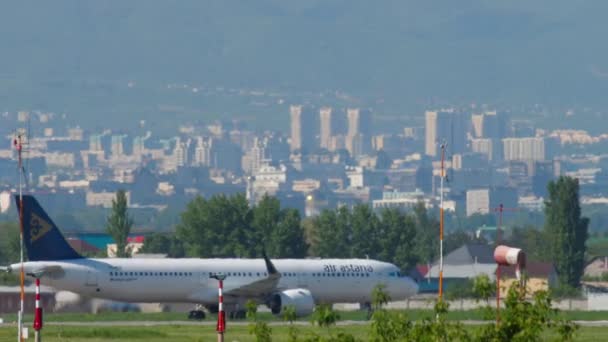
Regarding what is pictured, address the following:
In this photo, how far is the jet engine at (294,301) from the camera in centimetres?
6838

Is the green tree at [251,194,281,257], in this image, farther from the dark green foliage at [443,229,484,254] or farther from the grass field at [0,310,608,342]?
the dark green foliage at [443,229,484,254]

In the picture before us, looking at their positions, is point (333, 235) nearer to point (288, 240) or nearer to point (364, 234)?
point (364, 234)

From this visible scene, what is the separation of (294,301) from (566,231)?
4249 centimetres

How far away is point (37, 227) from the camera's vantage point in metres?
66.0

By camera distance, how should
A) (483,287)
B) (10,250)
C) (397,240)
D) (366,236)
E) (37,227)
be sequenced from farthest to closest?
(10,250)
(366,236)
(397,240)
(37,227)
(483,287)

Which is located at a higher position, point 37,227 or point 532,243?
point 37,227

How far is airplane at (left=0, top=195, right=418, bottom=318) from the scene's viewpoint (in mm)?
66125

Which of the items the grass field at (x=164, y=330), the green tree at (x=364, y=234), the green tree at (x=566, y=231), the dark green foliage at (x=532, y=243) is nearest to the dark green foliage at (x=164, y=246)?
the green tree at (x=364, y=234)

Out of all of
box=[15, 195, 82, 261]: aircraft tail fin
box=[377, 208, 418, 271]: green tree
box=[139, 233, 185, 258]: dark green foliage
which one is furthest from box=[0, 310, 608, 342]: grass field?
box=[139, 233, 185, 258]: dark green foliage

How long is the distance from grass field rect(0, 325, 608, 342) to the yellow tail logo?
949 cm

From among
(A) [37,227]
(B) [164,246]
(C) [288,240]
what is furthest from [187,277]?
(B) [164,246]

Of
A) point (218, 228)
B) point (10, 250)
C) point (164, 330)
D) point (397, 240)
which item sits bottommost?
point (164, 330)

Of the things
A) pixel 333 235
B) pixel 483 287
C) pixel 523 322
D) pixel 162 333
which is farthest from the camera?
pixel 333 235

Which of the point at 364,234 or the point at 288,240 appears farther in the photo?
the point at 364,234
